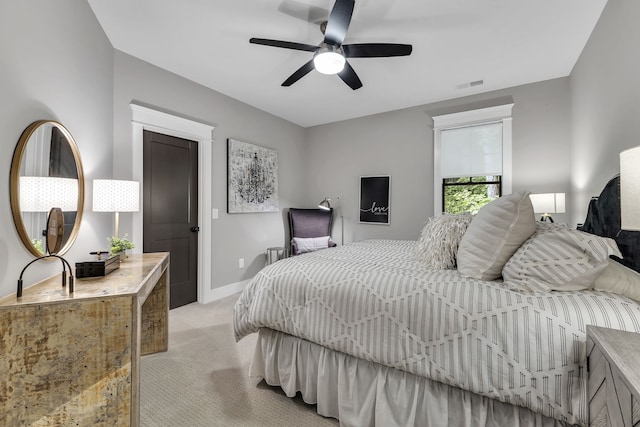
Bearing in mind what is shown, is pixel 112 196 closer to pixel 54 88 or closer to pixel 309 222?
pixel 54 88

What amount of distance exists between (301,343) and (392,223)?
2.82 metres

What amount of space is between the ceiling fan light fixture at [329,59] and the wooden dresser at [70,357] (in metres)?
2.02

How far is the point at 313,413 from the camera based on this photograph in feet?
5.11

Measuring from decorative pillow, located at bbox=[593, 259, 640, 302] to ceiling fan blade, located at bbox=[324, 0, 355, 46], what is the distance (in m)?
1.92

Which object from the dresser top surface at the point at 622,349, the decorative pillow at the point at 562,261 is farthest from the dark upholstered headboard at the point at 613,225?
the dresser top surface at the point at 622,349

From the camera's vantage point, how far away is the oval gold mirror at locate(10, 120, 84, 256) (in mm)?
1333

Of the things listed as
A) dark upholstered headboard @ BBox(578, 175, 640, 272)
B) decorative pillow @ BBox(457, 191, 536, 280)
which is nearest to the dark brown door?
decorative pillow @ BBox(457, 191, 536, 280)

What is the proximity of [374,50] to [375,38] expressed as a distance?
17.7 inches

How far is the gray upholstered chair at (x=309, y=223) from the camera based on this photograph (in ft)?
14.3

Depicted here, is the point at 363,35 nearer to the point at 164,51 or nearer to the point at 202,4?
the point at 202,4

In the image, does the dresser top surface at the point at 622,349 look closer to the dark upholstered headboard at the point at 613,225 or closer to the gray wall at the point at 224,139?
the dark upholstered headboard at the point at 613,225

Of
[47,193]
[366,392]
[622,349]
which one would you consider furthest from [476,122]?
[47,193]

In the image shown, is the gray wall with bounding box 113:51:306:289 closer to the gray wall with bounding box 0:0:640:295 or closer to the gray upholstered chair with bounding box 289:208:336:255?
the gray wall with bounding box 0:0:640:295

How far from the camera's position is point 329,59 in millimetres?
2115
